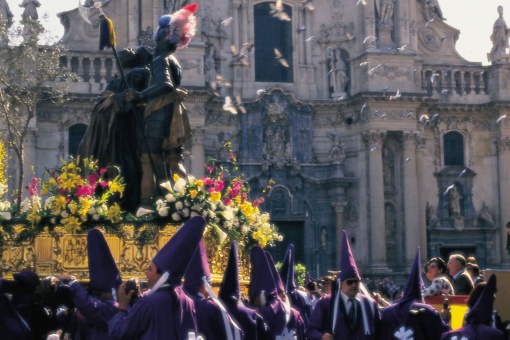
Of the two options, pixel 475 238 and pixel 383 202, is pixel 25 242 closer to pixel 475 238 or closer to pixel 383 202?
pixel 383 202

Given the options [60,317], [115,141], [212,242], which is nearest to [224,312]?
[60,317]

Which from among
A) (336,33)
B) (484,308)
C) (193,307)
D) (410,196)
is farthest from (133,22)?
(193,307)

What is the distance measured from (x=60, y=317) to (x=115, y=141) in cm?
532

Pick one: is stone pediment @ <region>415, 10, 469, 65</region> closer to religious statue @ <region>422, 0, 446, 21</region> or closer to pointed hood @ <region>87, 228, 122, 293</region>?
religious statue @ <region>422, 0, 446, 21</region>

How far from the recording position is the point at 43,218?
13.0m

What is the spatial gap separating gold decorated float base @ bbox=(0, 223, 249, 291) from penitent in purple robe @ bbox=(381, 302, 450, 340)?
3.54m

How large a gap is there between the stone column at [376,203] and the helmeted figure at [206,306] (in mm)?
29141

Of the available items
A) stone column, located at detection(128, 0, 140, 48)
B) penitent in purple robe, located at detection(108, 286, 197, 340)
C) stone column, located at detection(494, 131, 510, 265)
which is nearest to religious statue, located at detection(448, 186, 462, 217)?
stone column, located at detection(494, 131, 510, 265)

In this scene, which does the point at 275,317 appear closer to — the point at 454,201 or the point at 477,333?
the point at 477,333

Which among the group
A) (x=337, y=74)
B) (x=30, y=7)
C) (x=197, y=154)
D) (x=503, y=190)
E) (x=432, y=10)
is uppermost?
(x=432, y=10)

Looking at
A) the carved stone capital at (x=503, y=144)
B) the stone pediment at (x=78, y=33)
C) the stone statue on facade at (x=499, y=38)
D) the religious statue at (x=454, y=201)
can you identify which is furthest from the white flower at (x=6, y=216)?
the stone statue on facade at (x=499, y=38)

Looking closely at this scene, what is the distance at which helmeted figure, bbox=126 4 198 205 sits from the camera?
562 inches

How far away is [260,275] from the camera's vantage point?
38.7 ft

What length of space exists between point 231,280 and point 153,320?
2.57m
